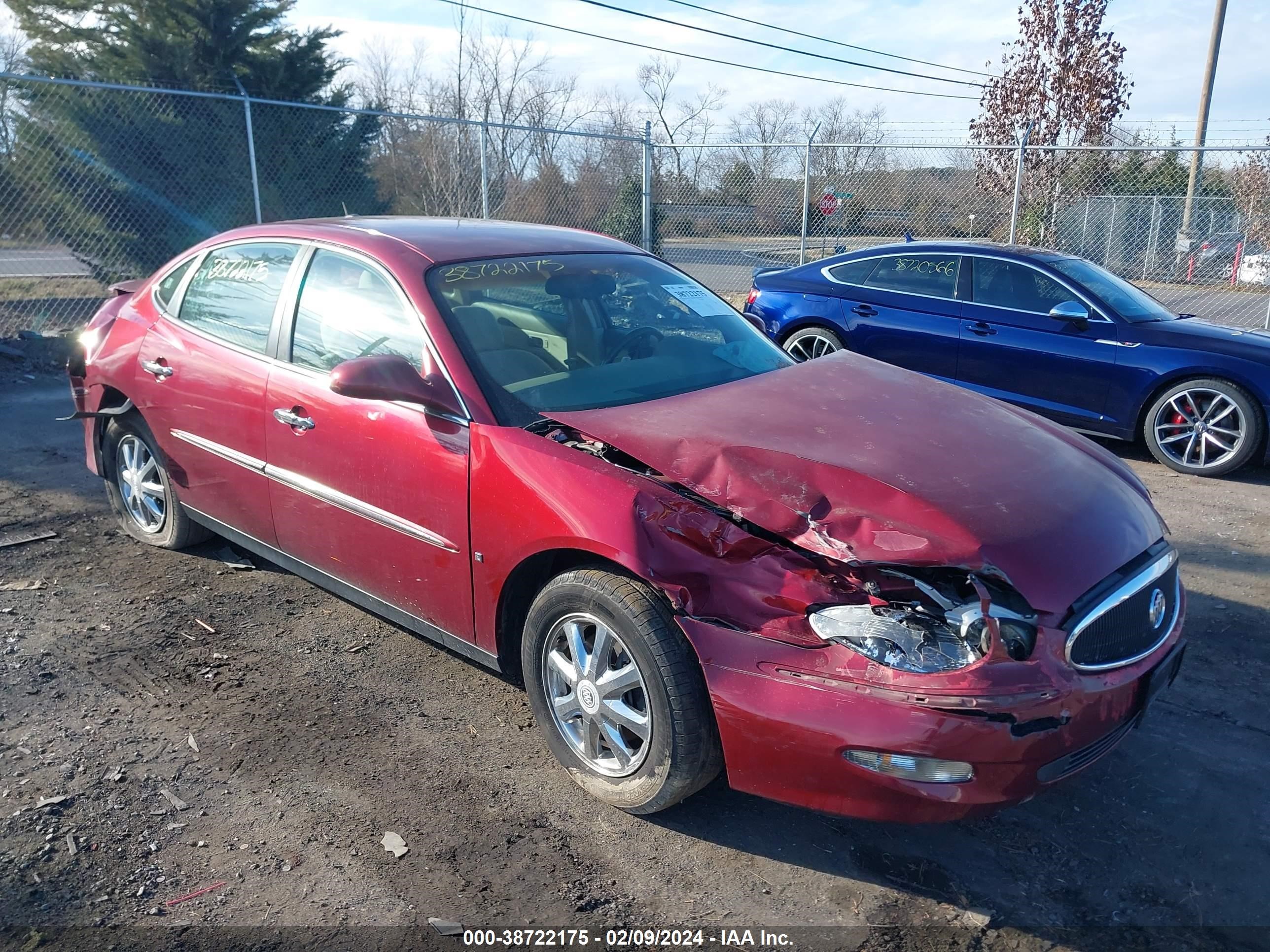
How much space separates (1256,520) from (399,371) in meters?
5.29

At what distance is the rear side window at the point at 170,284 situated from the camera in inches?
182

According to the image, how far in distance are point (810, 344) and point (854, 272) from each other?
0.74 m

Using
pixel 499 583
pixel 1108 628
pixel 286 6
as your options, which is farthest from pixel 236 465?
pixel 286 6

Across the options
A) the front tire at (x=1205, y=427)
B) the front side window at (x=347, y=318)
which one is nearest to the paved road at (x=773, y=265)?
the front tire at (x=1205, y=427)

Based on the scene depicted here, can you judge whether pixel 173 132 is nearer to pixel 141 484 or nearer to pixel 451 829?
pixel 141 484

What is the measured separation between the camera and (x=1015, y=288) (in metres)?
7.37

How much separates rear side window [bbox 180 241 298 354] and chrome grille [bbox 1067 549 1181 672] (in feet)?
10.6

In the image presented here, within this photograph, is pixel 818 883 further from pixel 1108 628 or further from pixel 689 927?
pixel 1108 628

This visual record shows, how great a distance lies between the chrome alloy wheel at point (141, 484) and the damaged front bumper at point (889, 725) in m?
3.43

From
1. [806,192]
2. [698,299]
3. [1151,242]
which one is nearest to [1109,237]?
[1151,242]

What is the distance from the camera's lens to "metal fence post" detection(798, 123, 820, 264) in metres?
12.8

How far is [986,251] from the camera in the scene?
758 centimetres

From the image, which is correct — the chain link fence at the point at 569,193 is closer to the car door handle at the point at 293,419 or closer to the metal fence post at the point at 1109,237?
the metal fence post at the point at 1109,237

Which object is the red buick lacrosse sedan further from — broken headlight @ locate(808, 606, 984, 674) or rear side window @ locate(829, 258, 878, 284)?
rear side window @ locate(829, 258, 878, 284)
